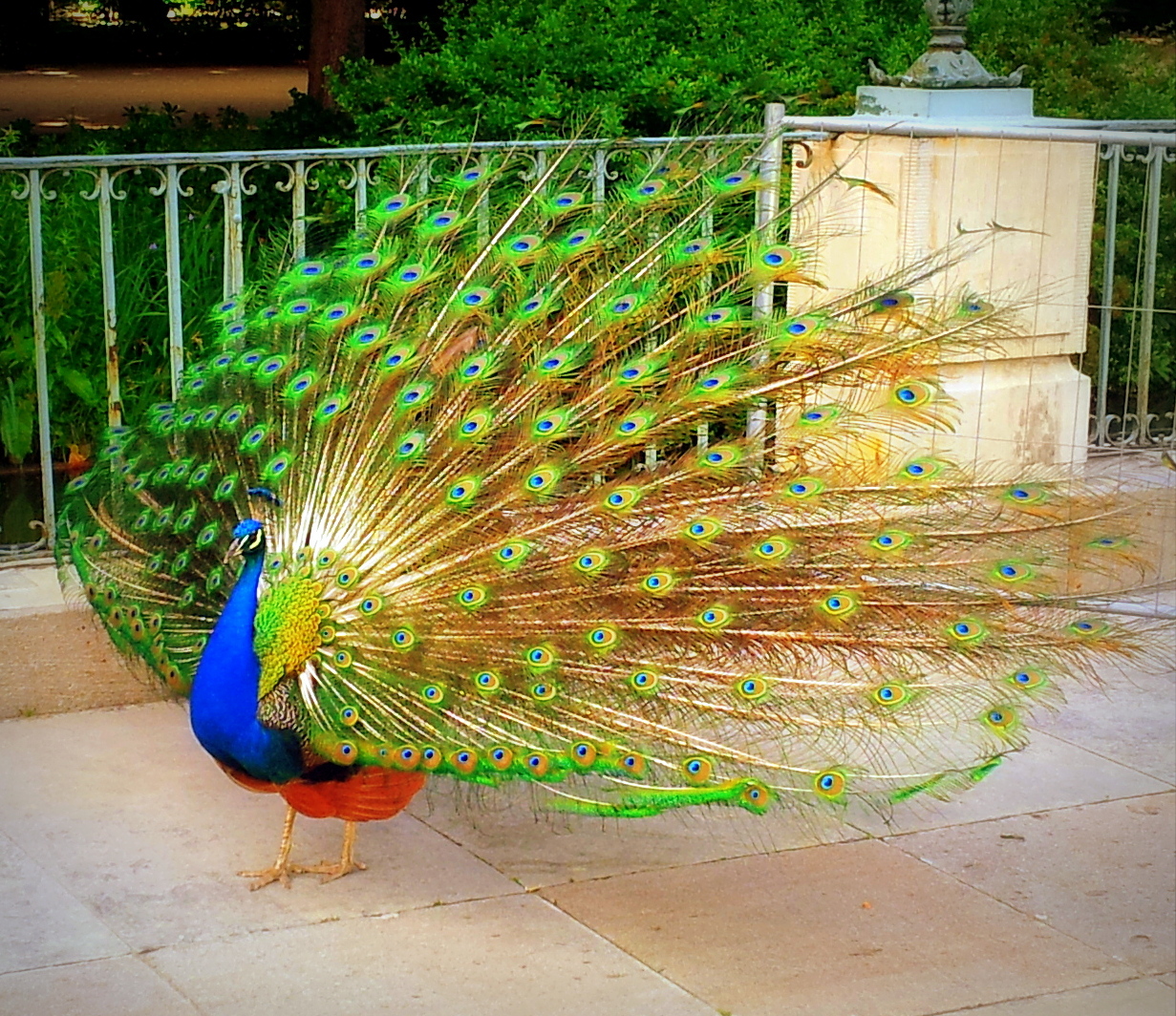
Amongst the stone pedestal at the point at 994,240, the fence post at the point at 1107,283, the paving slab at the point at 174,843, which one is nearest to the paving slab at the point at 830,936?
the paving slab at the point at 174,843

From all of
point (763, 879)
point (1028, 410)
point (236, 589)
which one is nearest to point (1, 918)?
point (236, 589)

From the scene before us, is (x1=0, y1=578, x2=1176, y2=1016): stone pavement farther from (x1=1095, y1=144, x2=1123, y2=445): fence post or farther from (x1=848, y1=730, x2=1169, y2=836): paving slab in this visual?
(x1=1095, y1=144, x2=1123, y2=445): fence post

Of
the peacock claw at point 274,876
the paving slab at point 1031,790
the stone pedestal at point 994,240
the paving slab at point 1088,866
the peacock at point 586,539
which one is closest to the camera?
the peacock at point 586,539

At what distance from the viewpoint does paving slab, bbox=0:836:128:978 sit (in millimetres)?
4445

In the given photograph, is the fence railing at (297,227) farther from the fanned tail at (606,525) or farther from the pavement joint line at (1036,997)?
the pavement joint line at (1036,997)

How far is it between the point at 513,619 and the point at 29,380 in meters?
3.67

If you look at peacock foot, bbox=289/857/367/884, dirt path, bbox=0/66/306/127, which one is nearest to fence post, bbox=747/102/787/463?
peacock foot, bbox=289/857/367/884

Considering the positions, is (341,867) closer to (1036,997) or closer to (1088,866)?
(1036,997)

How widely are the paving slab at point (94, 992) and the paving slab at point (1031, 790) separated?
2190 mm

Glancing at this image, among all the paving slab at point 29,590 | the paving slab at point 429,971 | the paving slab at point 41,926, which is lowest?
the paving slab at point 429,971

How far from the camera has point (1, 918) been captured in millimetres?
4645

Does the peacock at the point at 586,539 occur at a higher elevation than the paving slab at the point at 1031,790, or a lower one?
higher

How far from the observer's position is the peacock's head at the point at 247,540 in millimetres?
4375

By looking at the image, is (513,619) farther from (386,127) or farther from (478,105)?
(386,127)
